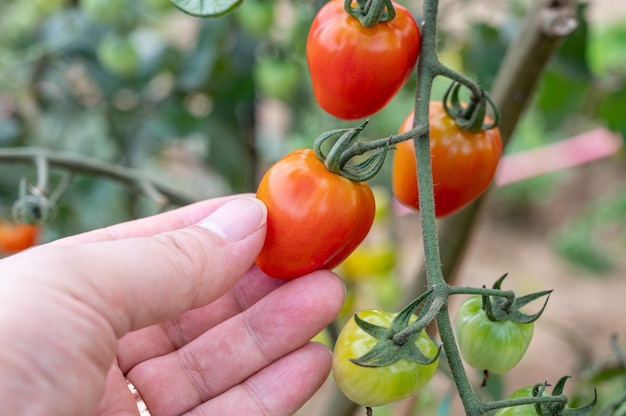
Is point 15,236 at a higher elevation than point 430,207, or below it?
below

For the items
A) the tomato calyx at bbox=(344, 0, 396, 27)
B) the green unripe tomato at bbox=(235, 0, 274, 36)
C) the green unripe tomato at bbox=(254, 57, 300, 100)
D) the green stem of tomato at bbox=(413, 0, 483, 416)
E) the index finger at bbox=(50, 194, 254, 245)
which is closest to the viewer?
the green stem of tomato at bbox=(413, 0, 483, 416)

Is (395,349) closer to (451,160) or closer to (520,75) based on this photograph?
(451,160)

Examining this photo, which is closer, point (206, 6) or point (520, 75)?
point (206, 6)

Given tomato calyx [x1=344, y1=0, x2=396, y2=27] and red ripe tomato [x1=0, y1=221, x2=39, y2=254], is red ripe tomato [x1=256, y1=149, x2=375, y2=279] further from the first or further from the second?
red ripe tomato [x1=0, y1=221, x2=39, y2=254]

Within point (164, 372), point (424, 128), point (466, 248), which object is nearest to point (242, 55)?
point (466, 248)

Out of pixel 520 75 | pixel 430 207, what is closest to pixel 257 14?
pixel 520 75

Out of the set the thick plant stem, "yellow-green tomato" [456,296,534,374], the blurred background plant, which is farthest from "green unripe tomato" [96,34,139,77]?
"yellow-green tomato" [456,296,534,374]

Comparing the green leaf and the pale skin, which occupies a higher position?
the green leaf

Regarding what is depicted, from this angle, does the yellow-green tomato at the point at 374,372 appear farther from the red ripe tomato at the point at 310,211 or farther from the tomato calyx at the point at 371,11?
the tomato calyx at the point at 371,11
